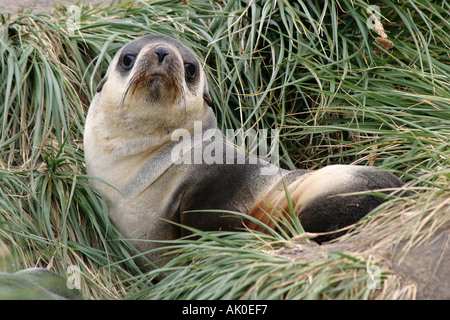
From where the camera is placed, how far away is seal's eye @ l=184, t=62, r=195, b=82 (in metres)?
3.63

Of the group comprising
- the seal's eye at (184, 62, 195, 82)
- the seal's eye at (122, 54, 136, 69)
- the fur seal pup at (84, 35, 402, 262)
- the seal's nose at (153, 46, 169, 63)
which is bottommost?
the fur seal pup at (84, 35, 402, 262)

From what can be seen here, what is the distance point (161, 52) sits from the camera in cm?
340

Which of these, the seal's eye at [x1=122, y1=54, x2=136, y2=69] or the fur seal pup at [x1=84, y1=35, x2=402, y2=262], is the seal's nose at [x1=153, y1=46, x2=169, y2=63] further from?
the seal's eye at [x1=122, y1=54, x2=136, y2=69]

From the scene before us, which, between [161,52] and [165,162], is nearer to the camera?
[161,52]

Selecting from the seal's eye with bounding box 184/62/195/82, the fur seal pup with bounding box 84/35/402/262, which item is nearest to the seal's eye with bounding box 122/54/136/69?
the fur seal pup with bounding box 84/35/402/262

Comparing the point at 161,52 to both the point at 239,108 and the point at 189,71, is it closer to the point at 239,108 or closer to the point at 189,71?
the point at 189,71

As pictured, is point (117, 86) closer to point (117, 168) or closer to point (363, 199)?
point (117, 168)

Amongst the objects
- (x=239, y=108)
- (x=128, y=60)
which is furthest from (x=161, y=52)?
(x=239, y=108)

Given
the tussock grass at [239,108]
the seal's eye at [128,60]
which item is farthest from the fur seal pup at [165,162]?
the tussock grass at [239,108]

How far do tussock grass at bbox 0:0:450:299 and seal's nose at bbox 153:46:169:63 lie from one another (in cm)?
77

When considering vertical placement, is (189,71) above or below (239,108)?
above

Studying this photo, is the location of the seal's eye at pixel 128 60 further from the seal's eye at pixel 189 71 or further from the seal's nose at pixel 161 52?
the seal's eye at pixel 189 71

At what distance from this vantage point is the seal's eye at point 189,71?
11.9 ft

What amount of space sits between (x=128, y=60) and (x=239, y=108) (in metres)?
1.04
